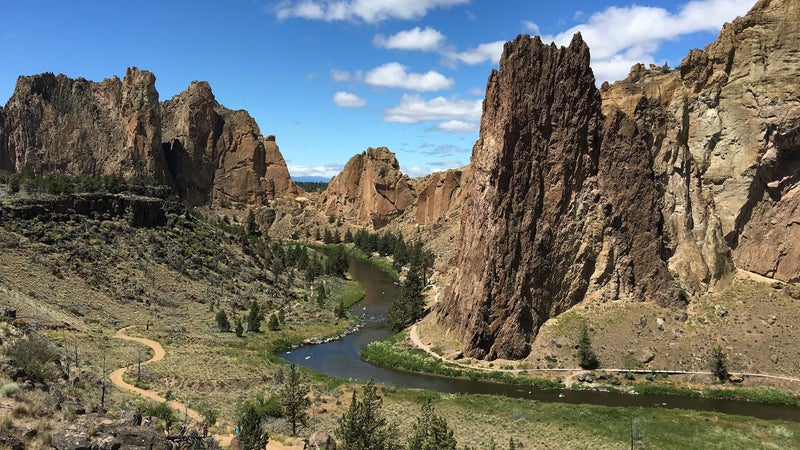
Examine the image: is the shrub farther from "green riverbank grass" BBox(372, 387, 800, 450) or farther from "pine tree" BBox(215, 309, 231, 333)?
"pine tree" BBox(215, 309, 231, 333)

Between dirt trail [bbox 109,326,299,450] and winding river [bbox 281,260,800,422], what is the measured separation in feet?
51.3

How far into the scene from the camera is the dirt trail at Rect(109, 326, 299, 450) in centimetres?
3299

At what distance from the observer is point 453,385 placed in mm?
58281

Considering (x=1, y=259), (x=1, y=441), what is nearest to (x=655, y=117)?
(x=1, y=441)

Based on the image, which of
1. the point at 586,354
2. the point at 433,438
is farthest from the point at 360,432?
the point at 586,354

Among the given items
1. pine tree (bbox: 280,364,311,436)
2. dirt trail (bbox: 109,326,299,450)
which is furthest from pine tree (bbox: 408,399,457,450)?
pine tree (bbox: 280,364,311,436)

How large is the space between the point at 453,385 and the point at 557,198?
83.6 feet

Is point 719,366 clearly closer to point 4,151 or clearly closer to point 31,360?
point 31,360

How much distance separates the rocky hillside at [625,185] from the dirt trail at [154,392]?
3279 cm

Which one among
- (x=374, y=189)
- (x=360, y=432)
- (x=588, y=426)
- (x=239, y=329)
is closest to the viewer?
(x=360, y=432)

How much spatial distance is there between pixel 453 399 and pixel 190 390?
22.4 m

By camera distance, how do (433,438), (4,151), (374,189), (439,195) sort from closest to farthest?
1. (433,438)
2. (439,195)
3. (4,151)
4. (374,189)

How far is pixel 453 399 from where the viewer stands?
51.2 m

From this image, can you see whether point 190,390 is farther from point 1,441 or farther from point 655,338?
point 655,338
